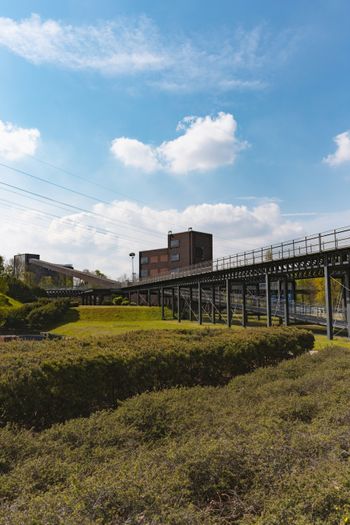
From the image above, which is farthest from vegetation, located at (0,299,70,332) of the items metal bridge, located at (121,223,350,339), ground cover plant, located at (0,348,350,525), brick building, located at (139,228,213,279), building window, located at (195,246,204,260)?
ground cover plant, located at (0,348,350,525)

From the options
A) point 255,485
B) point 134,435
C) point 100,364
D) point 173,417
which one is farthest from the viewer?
point 100,364

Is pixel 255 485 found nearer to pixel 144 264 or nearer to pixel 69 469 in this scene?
pixel 69 469

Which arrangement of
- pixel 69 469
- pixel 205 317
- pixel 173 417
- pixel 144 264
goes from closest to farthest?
pixel 69 469, pixel 173 417, pixel 205 317, pixel 144 264

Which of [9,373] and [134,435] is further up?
[9,373]

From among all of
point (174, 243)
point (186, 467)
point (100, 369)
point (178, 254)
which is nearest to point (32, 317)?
point (100, 369)

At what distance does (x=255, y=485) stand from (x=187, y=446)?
1271 mm

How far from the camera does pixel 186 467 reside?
4.91 meters

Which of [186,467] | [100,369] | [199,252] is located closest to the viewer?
[186,467]

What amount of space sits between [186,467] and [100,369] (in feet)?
17.5

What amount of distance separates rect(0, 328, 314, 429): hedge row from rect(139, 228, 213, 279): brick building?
3006 inches

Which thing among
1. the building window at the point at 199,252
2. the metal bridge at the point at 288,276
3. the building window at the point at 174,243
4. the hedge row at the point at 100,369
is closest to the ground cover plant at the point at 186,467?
the hedge row at the point at 100,369

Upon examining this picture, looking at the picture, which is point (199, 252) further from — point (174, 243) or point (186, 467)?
point (186, 467)

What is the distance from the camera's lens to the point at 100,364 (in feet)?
32.4

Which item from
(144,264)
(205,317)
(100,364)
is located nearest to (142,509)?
(100,364)
